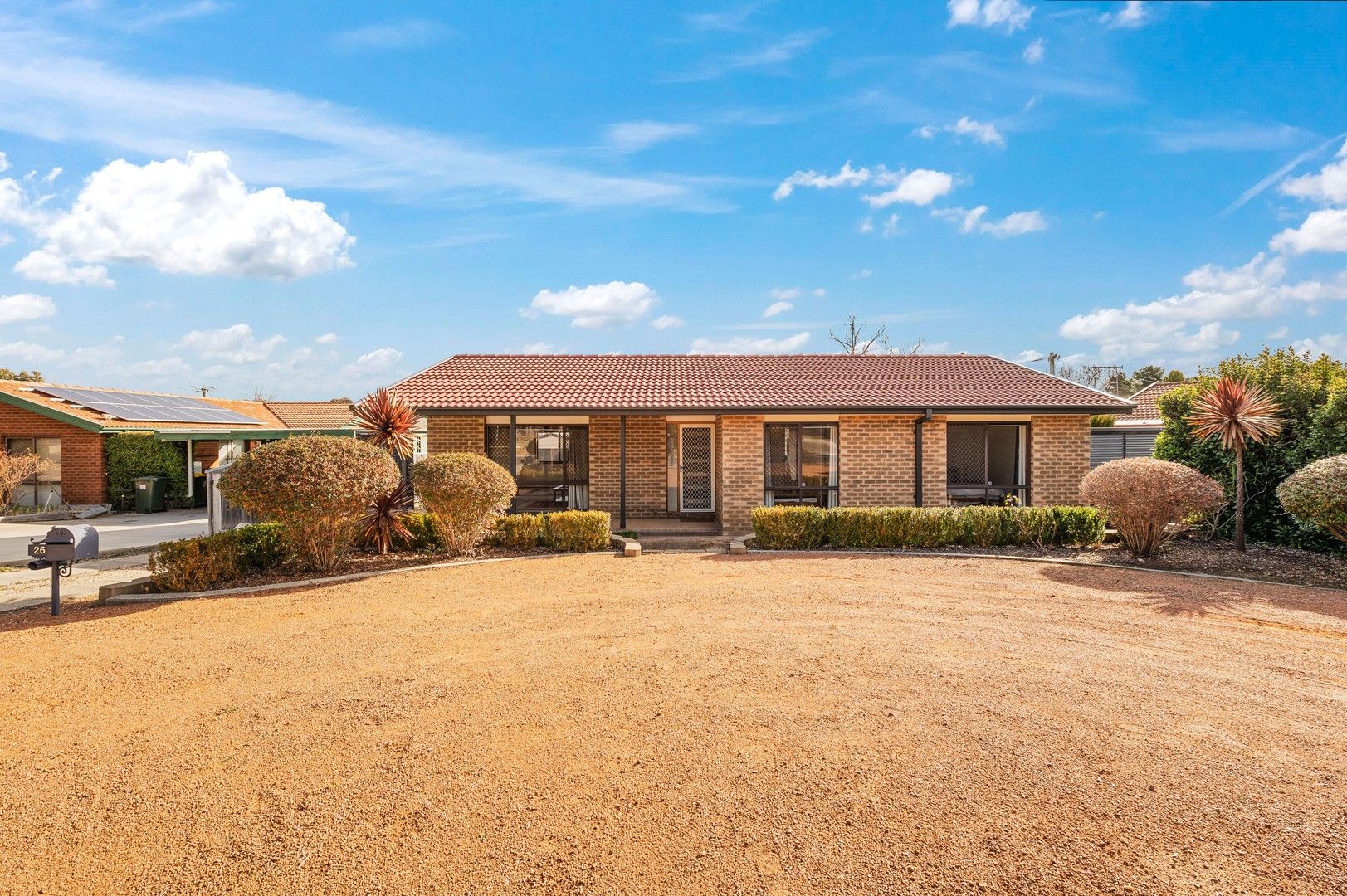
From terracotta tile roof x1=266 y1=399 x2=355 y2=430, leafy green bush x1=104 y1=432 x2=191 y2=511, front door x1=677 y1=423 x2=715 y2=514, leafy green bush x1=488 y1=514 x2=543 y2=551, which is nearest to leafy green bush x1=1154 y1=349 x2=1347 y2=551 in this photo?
front door x1=677 y1=423 x2=715 y2=514

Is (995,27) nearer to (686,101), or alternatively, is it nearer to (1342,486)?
(686,101)

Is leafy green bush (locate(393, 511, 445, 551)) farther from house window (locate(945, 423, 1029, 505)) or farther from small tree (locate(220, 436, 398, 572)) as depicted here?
house window (locate(945, 423, 1029, 505))

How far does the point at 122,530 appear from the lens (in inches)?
612

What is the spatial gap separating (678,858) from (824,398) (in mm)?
11720

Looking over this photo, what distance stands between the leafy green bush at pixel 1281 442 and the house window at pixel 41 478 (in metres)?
26.5

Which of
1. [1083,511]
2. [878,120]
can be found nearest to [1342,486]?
[1083,511]

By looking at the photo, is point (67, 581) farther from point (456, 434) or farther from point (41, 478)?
point (41, 478)

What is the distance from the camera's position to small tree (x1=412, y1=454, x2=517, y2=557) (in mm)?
9875

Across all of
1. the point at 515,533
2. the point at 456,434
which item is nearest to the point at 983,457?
the point at 515,533

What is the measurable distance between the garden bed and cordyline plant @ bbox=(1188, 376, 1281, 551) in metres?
0.54

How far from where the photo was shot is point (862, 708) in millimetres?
4703

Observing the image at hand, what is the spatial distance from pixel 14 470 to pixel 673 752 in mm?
21872

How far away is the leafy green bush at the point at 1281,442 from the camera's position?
1055cm

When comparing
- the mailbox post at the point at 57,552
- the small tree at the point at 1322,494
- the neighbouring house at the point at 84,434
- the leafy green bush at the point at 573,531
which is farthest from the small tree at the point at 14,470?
the small tree at the point at 1322,494
